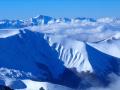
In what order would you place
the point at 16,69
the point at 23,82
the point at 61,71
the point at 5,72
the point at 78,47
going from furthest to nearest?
1. the point at 78,47
2. the point at 61,71
3. the point at 16,69
4. the point at 5,72
5. the point at 23,82

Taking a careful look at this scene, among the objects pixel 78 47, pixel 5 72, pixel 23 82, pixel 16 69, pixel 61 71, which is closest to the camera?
pixel 23 82

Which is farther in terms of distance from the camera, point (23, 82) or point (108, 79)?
point (108, 79)

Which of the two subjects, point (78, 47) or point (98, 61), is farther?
point (78, 47)

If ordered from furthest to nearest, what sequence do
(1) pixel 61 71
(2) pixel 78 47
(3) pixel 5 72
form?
(2) pixel 78 47
(1) pixel 61 71
(3) pixel 5 72

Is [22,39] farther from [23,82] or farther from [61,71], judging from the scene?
[23,82]

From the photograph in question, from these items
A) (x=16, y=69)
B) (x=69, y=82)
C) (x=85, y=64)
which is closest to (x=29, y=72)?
(x=16, y=69)

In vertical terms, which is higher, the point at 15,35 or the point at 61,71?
the point at 15,35

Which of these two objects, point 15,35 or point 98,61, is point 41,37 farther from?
point 98,61

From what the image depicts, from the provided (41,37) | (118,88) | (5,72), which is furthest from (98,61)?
(118,88)

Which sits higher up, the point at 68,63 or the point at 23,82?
the point at 23,82
